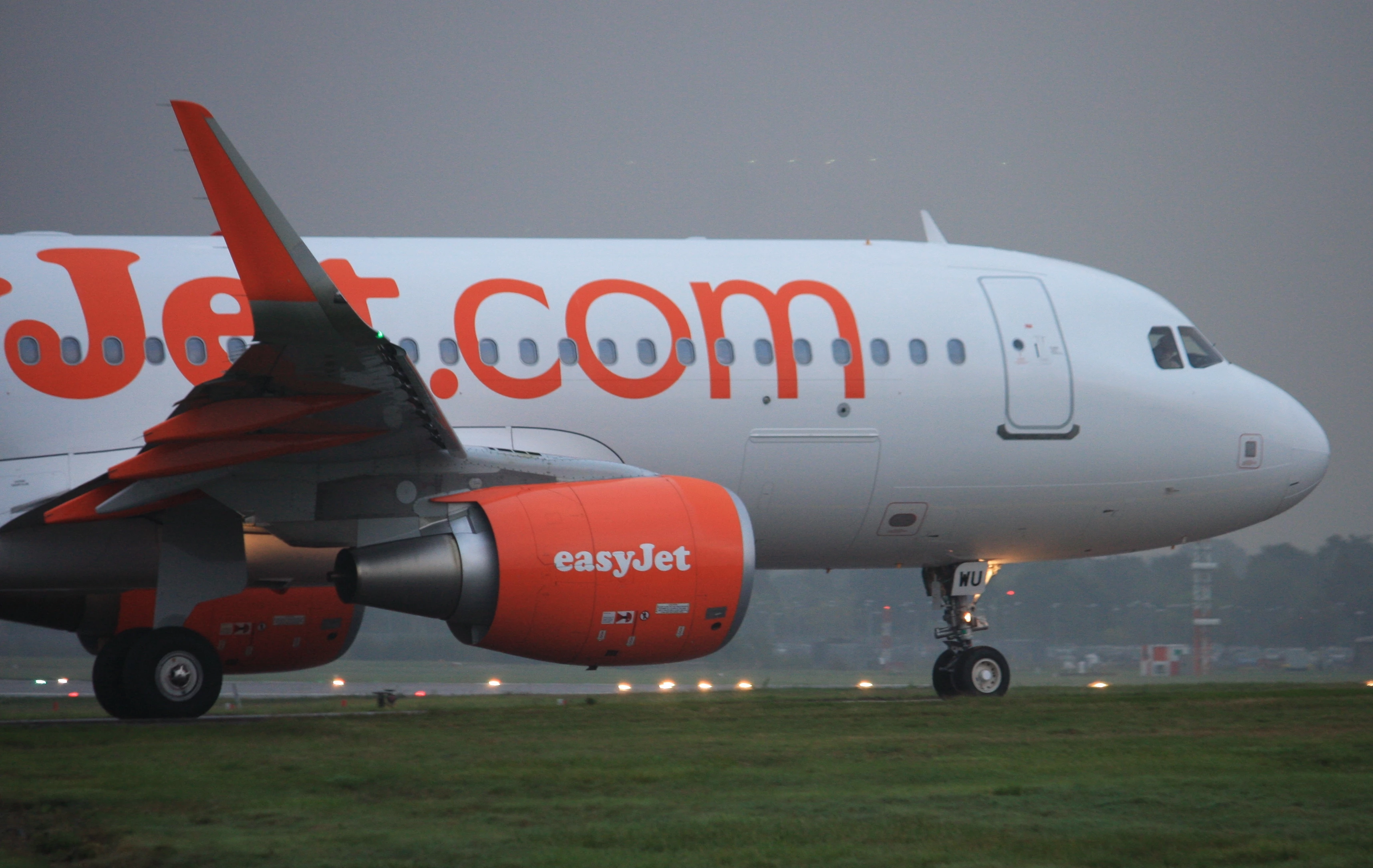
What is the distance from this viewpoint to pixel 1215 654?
5144 cm

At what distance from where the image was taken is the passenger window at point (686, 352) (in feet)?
41.0

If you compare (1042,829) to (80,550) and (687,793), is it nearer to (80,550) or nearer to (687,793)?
(687,793)

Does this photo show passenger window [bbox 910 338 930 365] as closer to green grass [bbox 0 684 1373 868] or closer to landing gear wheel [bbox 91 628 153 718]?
green grass [bbox 0 684 1373 868]

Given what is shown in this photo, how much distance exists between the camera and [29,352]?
11078 millimetres

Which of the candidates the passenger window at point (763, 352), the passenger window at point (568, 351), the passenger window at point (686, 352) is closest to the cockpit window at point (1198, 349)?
the passenger window at point (763, 352)

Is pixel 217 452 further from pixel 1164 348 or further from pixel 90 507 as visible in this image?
pixel 1164 348


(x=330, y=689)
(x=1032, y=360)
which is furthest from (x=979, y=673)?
(x=330, y=689)

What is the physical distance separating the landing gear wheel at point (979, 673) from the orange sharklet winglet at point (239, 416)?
696cm

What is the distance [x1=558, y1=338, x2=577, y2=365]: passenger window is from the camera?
39.8 feet

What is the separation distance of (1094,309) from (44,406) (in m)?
9.37

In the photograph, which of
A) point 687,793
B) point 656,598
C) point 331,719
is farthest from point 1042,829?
point 331,719

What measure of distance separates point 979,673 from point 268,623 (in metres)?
6.56

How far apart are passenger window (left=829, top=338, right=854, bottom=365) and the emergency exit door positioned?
154cm

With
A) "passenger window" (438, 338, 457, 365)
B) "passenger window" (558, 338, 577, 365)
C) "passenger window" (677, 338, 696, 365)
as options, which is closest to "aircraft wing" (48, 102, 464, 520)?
"passenger window" (438, 338, 457, 365)
